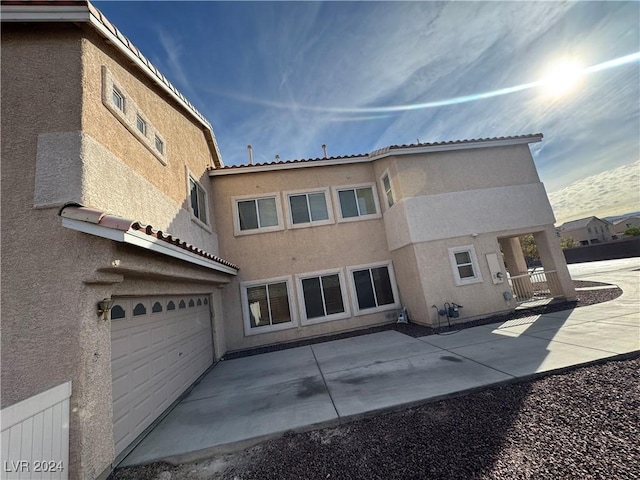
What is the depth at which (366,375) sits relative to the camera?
6.10 meters

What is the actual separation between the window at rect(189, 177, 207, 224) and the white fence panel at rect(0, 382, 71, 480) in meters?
6.52

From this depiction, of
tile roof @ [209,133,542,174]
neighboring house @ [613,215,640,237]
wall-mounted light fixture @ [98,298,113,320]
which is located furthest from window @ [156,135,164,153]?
neighboring house @ [613,215,640,237]

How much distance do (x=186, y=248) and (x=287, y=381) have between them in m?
4.09

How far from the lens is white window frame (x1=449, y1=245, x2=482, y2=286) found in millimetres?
9891

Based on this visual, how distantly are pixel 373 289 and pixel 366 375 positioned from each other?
18.8 feet

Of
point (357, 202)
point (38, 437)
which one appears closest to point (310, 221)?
point (357, 202)

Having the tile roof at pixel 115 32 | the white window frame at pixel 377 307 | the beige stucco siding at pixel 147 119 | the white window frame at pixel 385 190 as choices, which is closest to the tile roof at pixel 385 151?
the white window frame at pixel 385 190

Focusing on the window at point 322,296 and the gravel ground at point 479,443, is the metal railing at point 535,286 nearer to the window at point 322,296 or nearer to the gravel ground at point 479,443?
the window at point 322,296

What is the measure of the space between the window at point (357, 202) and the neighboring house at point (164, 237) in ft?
0.23

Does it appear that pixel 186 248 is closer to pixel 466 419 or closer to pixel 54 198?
pixel 54 198

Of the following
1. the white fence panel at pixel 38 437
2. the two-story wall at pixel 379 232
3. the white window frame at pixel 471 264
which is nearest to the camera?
the white fence panel at pixel 38 437

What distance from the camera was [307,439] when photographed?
397 centimetres

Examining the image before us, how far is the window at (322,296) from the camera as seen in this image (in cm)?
1111

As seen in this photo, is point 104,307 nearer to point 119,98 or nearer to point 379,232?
point 119,98
